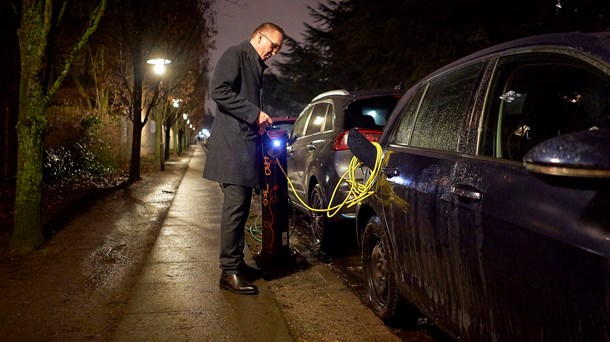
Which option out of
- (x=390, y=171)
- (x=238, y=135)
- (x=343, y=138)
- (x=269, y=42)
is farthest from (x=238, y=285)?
(x=343, y=138)

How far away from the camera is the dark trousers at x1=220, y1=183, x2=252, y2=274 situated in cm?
446

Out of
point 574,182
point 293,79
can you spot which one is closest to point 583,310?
point 574,182

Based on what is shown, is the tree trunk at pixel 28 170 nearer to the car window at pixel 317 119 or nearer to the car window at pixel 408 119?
the car window at pixel 317 119

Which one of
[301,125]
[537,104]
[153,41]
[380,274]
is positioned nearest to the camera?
[537,104]

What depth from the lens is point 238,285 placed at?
14.5ft

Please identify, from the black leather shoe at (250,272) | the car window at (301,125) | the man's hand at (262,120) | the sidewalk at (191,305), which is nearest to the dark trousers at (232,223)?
the sidewalk at (191,305)

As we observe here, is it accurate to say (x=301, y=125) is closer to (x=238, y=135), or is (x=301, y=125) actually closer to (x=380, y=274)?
(x=238, y=135)

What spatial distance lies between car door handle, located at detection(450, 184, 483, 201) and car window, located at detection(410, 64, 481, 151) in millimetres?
338

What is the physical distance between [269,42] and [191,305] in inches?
89.8

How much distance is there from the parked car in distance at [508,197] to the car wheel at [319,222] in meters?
2.58

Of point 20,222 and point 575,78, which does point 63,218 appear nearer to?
point 20,222

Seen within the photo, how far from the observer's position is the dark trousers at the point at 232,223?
4.46m

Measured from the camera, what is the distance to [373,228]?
157 inches

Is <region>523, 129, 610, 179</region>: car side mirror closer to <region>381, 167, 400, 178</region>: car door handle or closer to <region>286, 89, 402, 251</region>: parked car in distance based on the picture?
<region>381, 167, 400, 178</region>: car door handle
